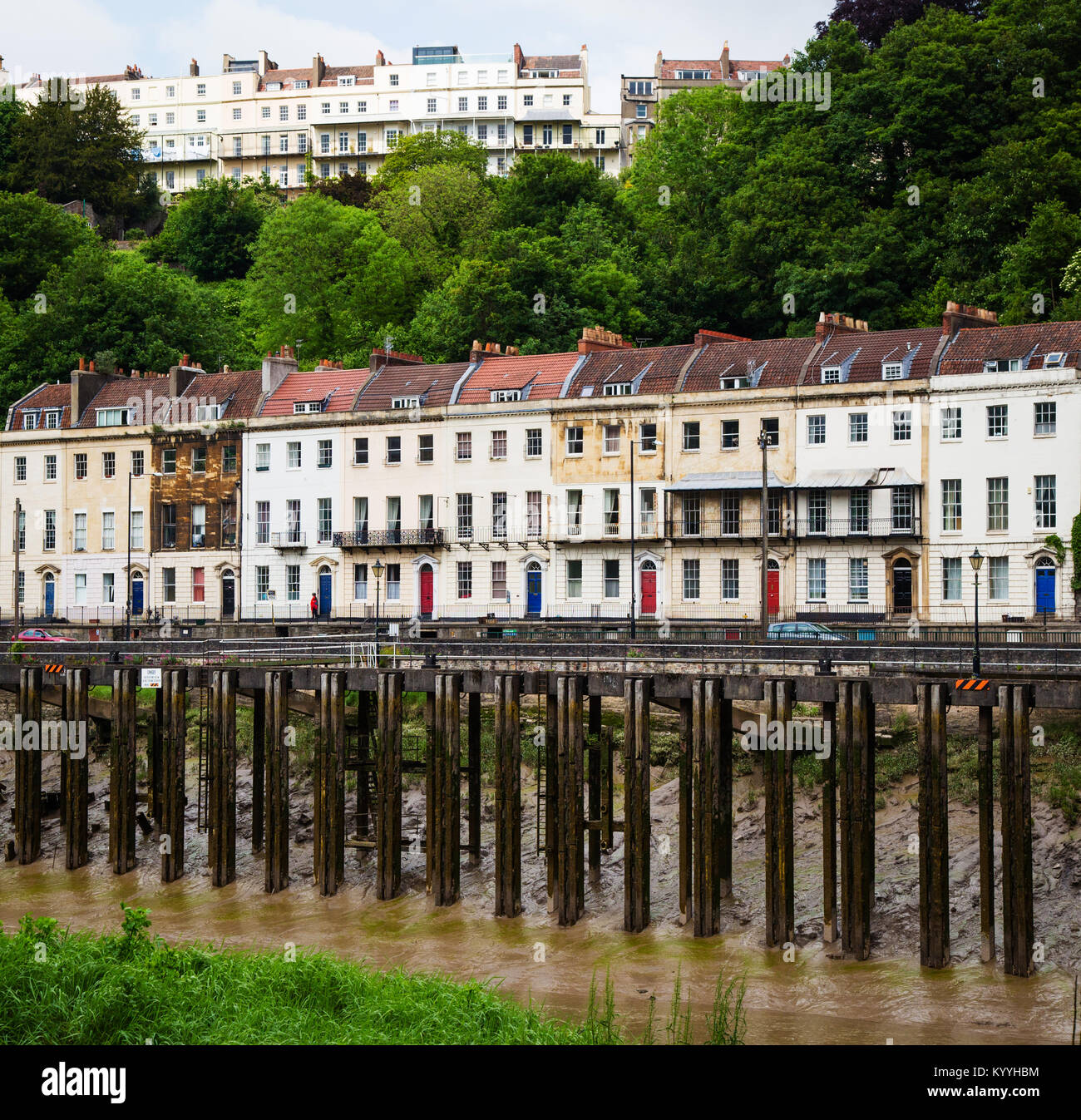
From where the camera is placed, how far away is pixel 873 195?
256ft

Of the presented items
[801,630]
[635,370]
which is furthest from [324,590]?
[801,630]

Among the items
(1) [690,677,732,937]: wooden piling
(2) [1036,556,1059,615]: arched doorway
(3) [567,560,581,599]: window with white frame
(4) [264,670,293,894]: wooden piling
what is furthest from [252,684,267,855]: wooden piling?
(2) [1036,556,1059,615]: arched doorway

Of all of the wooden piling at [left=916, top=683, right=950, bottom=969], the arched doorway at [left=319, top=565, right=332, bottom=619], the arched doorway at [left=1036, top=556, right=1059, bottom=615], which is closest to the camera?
the wooden piling at [left=916, top=683, right=950, bottom=969]

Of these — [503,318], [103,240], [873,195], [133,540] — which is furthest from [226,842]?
[103,240]

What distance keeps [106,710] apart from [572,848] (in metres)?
16.5

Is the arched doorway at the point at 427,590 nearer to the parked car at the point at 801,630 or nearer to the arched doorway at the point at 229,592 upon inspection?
the arched doorway at the point at 229,592

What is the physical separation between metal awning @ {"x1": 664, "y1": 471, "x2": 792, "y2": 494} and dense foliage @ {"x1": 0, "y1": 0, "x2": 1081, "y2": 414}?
14184mm

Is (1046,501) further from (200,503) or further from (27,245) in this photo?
(27,245)

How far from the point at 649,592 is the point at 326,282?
37.8 metres

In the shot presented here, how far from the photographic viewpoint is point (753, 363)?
59500mm

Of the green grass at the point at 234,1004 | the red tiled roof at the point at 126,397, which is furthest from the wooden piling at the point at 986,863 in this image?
the red tiled roof at the point at 126,397

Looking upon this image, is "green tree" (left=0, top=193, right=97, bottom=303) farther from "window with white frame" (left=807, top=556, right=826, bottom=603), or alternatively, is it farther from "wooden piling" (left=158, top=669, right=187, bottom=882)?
"wooden piling" (left=158, top=669, right=187, bottom=882)

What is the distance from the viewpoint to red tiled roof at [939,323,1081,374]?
5384 centimetres
